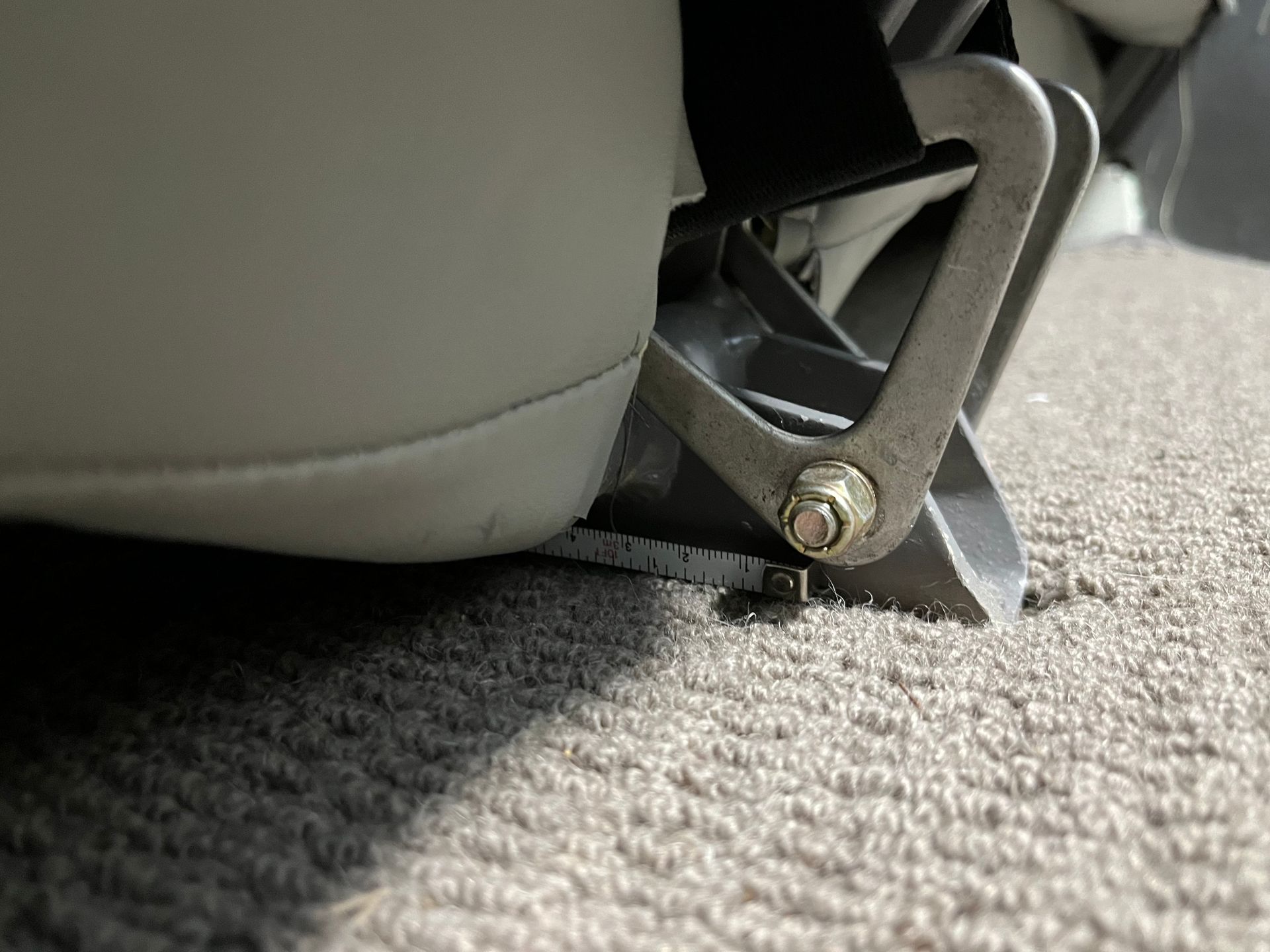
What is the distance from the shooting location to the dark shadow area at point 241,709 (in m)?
0.26

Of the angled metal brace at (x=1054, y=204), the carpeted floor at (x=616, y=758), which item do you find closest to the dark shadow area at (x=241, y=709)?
the carpeted floor at (x=616, y=758)

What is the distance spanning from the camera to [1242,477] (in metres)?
0.55

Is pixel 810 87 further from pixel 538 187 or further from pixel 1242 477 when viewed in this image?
pixel 1242 477

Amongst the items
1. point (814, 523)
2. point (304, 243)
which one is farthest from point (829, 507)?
point (304, 243)

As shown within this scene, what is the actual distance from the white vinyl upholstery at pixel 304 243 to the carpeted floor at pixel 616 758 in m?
0.09

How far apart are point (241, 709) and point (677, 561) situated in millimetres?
200

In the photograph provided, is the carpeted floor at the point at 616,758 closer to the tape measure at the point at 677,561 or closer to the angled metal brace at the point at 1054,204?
the tape measure at the point at 677,561

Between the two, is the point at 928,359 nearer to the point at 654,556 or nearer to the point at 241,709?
the point at 654,556

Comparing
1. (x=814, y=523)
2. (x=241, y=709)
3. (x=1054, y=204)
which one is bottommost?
(x=241, y=709)

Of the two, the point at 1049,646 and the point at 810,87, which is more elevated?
the point at 810,87

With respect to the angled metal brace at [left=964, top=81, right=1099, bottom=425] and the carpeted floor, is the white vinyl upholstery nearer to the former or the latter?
the carpeted floor

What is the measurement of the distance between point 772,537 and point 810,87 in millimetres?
200

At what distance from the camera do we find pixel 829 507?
36 cm

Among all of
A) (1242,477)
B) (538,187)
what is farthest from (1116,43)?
(538,187)
